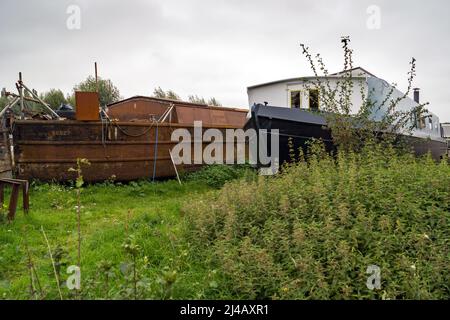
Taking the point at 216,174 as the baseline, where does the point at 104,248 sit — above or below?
below

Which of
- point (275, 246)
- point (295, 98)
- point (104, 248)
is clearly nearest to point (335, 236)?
point (275, 246)

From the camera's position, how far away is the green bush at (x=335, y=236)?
2225mm

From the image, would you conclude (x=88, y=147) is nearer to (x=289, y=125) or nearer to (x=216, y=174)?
(x=216, y=174)

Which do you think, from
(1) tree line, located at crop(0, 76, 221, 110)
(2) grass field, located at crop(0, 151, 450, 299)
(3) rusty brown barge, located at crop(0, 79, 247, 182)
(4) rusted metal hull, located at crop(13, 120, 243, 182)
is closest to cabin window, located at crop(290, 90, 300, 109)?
(3) rusty brown barge, located at crop(0, 79, 247, 182)

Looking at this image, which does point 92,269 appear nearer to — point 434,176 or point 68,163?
point 434,176

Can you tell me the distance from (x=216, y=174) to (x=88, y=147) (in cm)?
310

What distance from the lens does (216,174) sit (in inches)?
335

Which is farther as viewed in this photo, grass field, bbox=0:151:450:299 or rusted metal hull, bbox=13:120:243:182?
rusted metal hull, bbox=13:120:243:182

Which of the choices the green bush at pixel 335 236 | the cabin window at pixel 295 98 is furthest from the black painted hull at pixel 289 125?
the green bush at pixel 335 236

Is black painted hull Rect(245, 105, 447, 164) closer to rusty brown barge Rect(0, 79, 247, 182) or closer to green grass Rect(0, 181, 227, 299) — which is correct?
rusty brown barge Rect(0, 79, 247, 182)

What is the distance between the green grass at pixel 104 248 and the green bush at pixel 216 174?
1.82m

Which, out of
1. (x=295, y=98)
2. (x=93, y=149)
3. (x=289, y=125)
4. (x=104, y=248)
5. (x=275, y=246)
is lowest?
(x=104, y=248)

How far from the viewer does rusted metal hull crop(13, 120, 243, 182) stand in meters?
7.14
